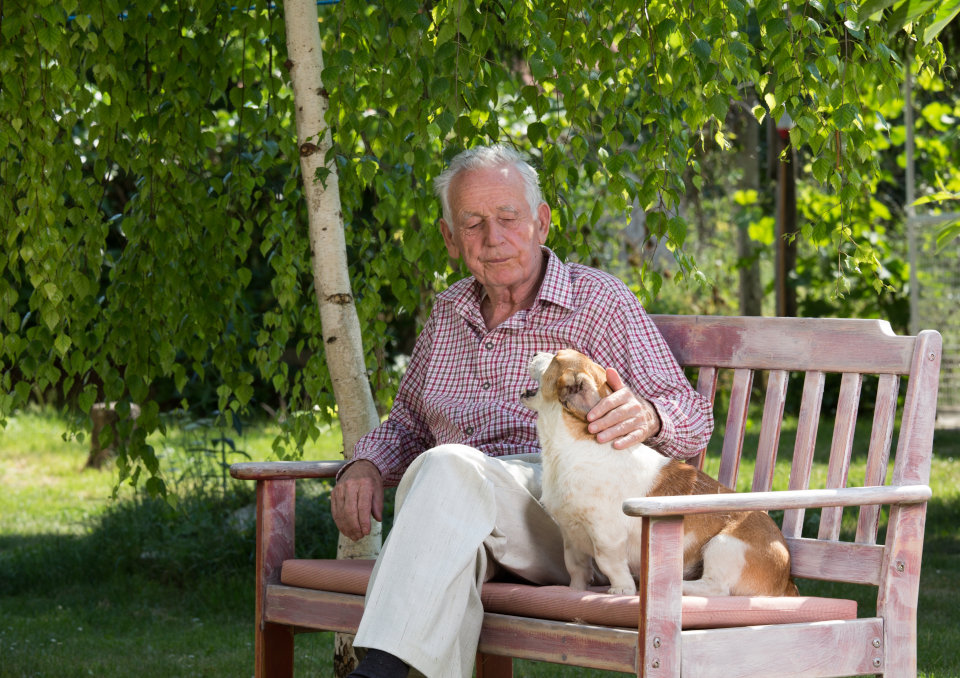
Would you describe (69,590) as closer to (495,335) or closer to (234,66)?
(234,66)

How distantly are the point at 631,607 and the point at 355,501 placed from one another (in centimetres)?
85

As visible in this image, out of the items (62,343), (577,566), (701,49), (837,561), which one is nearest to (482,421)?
(577,566)

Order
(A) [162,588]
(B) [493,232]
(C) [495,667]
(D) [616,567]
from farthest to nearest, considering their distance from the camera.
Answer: (A) [162,588], (C) [495,667], (B) [493,232], (D) [616,567]

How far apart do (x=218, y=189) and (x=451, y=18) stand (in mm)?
1324

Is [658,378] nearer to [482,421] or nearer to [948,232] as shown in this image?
[482,421]

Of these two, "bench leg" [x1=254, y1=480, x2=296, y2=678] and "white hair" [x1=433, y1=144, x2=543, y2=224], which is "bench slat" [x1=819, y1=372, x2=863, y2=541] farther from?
"bench leg" [x1=254, y1=480, x2=296, y2=678]

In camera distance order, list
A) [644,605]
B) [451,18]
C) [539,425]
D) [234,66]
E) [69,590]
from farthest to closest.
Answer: [69,590] < [234,66] < [451,18] < [539,425] < [644,605]

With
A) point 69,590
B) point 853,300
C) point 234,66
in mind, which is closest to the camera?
point 234,66

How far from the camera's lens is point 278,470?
275 centimetres

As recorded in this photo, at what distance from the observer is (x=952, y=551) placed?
562cm

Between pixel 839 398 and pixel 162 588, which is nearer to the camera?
pixel 839 398

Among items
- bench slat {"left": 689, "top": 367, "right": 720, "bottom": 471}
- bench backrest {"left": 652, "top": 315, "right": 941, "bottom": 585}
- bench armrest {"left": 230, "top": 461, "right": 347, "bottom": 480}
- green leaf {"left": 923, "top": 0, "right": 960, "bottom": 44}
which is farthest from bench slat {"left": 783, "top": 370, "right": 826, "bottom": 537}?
green leaf {"left": 923, "top": 0, "right": 960, "bottom": 44}

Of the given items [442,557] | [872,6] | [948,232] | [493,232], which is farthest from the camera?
[493,232]

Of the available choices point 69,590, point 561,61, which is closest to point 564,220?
point 561,61
